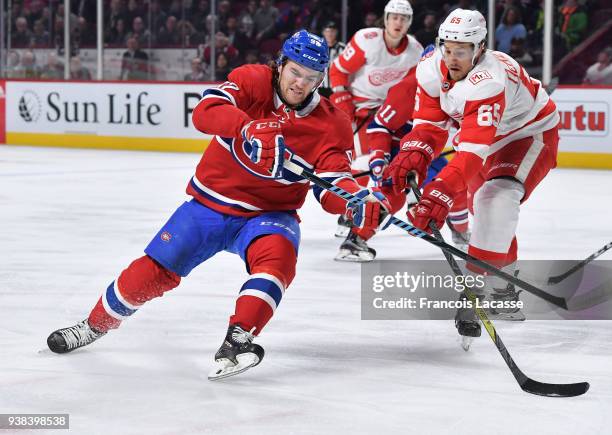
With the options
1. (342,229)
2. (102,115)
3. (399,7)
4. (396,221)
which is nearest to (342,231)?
(342,229)

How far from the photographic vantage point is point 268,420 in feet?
7.20

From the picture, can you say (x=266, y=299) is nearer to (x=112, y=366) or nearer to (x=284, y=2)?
(x=112, y=366)

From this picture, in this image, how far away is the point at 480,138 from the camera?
294cm

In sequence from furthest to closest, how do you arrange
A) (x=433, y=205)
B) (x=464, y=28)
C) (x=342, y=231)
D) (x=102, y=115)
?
(x=102, y=115) < (x=342, y=231) < (x=464, y=28) < (x=433, y=205)

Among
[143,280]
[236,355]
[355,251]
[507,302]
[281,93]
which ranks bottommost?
[355,251]

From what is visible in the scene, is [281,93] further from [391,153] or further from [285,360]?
[391,153]

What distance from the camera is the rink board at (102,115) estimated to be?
10.2 m

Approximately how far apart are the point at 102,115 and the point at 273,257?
8.20 meters

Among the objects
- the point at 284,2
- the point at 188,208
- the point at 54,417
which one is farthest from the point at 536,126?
the point at 284,2

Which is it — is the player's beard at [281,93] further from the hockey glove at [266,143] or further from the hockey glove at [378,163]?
the hockey glove at [378,163]

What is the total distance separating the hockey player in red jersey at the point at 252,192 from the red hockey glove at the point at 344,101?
279 cm

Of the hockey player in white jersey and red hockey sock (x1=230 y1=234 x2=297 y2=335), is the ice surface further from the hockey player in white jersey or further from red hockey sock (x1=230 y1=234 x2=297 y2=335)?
the hockey player in white jersey

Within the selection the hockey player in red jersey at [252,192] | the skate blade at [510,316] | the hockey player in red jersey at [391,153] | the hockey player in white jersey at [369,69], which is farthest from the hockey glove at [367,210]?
the hockey player in white jersey at [369,69]

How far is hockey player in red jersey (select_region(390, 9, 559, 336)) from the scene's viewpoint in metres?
2.93
